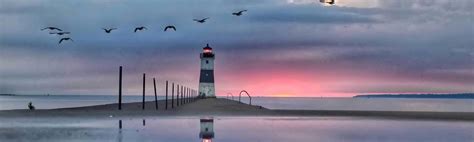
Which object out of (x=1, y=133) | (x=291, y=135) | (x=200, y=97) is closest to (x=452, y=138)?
(x=291, y=135)

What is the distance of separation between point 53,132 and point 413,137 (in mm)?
12519

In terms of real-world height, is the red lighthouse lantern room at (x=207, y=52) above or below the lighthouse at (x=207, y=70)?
above

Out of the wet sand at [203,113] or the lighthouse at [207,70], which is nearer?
the wet sand at [203,113]

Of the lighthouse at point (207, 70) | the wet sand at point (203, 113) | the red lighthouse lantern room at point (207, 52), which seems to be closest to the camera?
the wet sand at point (203, 113)

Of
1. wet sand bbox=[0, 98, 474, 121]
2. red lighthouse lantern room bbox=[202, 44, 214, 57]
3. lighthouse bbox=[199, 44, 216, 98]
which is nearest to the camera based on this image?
wet sand bbox=[0, 98, 474, 121]

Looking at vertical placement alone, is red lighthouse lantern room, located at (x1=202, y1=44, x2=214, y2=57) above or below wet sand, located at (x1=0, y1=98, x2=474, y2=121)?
above

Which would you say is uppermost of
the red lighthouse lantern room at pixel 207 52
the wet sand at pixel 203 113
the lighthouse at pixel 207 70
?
the red lighthouse lantern room at pixel 207 52

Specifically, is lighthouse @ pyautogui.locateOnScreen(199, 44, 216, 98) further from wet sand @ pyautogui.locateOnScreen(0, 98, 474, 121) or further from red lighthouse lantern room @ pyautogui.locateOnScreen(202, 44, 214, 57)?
wet sand @ pyautogui.locateOnScreen(0, 98, 474, 121)

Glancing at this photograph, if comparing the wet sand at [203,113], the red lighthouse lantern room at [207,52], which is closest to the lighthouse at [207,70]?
the red lighthouse lantern room at [207,52]

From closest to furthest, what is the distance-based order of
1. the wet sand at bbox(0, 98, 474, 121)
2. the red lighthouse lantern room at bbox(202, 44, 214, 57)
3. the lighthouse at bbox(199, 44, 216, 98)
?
1. the wet sand at bbox(0, 98, 474, 121)
2. the red lighthouse lantern room at bbox(202, 44, 214, 57)
3. the lighthouse at bbox(199, 44, 216, 98)

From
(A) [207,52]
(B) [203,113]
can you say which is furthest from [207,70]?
(B) [203,113]

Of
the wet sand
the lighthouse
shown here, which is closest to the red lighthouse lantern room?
the lighthouse

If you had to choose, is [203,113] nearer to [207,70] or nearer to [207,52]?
[207,52]

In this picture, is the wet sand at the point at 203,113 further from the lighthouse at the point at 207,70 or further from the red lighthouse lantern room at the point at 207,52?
the lighthouse at the point at 207,70
